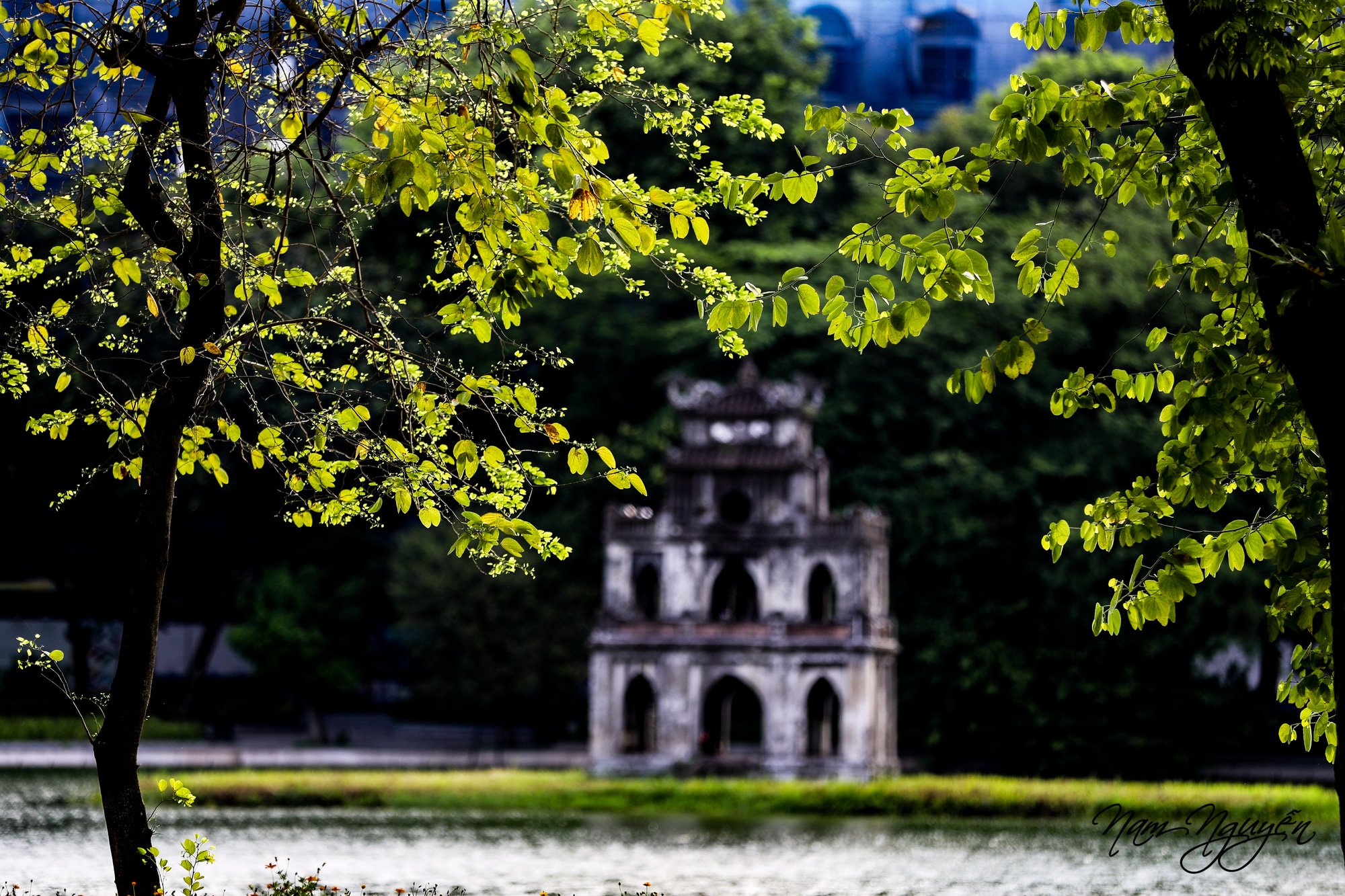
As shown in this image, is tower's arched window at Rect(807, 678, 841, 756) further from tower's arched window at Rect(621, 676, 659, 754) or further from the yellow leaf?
the yellow leaf

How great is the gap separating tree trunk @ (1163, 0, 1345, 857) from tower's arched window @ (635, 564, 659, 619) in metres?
27.7

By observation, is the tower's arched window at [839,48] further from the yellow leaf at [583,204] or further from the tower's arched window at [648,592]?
the yellow leaf at [583,204]

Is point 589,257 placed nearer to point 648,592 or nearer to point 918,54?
point 648,592

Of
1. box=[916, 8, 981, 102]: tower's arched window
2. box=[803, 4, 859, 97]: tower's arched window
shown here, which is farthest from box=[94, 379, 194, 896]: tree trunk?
box=[916, 8, 981, 102]: tower's arched window

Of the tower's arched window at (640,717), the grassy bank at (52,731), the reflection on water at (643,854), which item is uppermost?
the tower's arched window at (640,717)

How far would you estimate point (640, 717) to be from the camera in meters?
34.2

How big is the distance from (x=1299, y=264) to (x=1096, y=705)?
1223 inches

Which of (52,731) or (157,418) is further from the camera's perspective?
(52,731)

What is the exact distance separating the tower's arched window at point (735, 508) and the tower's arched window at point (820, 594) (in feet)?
5.78

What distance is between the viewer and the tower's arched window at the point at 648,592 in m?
34.8

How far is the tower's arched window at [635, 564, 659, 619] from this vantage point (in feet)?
114
